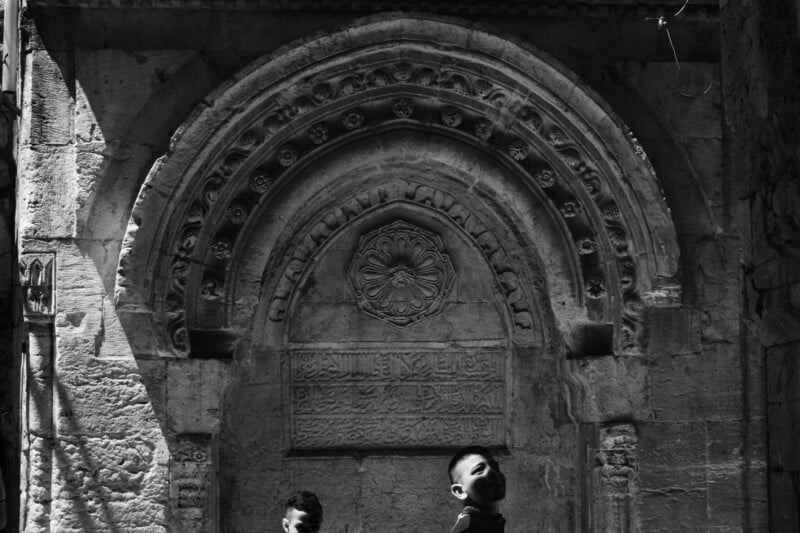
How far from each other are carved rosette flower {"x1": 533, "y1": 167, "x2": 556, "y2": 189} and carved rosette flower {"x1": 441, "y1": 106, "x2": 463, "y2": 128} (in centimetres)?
Result: 59

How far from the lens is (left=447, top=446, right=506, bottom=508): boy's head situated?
19.1 ft

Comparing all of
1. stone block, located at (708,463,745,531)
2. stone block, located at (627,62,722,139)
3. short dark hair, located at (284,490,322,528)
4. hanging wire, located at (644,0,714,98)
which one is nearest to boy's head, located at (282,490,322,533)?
short dark hair, located at (284,490,322,528)

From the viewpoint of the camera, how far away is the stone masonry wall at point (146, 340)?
815 centimetres

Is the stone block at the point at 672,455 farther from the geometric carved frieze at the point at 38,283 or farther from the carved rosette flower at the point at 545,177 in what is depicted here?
the geometric carved frieze at the point at 38,283

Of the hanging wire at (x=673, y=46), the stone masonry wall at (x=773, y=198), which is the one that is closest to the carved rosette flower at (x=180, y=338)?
the hanging wire at (x=673, y=46)

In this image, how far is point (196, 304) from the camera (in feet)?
27.2

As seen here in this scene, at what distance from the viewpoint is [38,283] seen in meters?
8.20

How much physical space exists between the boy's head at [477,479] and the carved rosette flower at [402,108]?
293 centimetres

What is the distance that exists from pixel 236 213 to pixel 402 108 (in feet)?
4.05

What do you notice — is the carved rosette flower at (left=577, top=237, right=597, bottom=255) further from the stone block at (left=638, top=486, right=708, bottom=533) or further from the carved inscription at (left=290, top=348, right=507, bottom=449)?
the stone block at (left=638, top=486, right=708, bottom=533)

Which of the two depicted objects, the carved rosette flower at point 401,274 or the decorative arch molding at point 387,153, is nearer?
the decorative arch molding at point 387,153

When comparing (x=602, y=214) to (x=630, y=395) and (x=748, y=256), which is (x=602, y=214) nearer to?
(x=630, y=395)

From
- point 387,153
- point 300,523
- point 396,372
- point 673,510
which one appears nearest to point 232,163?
point 387,153

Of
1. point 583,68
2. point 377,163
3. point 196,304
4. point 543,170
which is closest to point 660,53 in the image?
point 583,68
